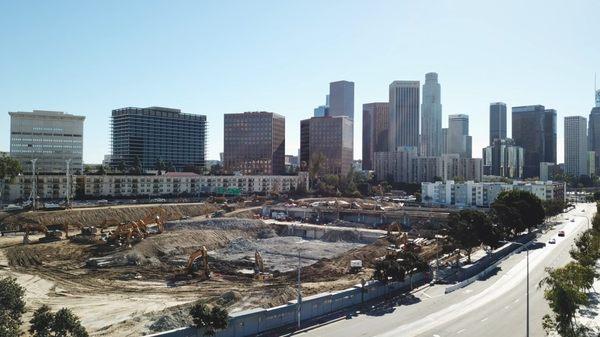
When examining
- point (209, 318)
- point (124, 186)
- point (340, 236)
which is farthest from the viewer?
point (124, 186)

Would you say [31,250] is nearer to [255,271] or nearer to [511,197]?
[255,271]

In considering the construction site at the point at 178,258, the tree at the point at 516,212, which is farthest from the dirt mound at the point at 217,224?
the tree at the point at 516,212

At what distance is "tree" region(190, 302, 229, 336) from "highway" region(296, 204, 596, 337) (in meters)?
8.01

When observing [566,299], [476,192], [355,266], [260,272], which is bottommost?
[260,272]

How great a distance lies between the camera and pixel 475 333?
138 feet

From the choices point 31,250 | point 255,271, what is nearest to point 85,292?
point 255,271

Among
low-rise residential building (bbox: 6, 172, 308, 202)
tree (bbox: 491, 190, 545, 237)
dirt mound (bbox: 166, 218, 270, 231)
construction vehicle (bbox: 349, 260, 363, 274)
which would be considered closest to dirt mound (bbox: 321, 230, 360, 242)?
dirt mound (bbox: 166, 218, 270, 231)

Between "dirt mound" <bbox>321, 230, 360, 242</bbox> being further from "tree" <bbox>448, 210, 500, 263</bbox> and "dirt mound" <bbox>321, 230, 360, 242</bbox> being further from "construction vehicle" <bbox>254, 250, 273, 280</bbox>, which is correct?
"construction vehicle" <bbox>254, 250, 273, 280</bbox>

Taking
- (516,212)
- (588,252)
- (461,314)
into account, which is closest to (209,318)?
(461,314)

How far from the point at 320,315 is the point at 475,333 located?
14.2 meters

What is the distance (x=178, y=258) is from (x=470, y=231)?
49.1m

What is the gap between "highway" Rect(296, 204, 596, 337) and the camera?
139 feet

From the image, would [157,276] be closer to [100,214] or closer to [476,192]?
[100,214]

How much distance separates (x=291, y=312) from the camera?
4400 cm
